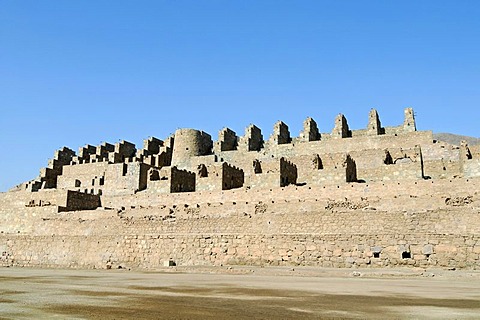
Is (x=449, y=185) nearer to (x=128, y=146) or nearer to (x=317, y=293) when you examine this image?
(x=317, y=293)

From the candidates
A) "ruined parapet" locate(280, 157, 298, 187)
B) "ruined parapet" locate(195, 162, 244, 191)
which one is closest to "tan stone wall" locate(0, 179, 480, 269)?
"ruined parapet" locate(195, 162, 244, 191)

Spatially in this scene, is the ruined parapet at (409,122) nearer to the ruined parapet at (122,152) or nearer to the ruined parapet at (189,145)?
the ruined parapet at (189,145)

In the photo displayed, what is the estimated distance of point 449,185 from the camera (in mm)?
22188

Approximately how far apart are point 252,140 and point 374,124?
39.4 ft

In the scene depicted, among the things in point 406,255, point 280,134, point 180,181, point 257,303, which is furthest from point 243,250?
point 280,134

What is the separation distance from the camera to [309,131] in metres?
42.0

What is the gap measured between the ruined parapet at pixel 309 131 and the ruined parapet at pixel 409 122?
327 inches

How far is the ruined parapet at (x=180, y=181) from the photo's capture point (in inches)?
1260

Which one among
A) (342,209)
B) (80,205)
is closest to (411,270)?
(342,209)

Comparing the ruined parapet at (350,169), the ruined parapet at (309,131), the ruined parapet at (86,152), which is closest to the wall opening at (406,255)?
the ruined parapet at (350,169)

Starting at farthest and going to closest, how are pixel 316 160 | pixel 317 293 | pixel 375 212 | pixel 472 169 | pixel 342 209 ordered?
1. pixel 316 160
2. pixel 472 169
3. pixel 342 209
4. pixel 375 212
5. pixel 317 293

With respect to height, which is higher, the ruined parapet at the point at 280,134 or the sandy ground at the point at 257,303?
the ruined parapet at the point at 280,134

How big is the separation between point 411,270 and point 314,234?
4.19m

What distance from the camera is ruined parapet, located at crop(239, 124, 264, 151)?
43.9 m
